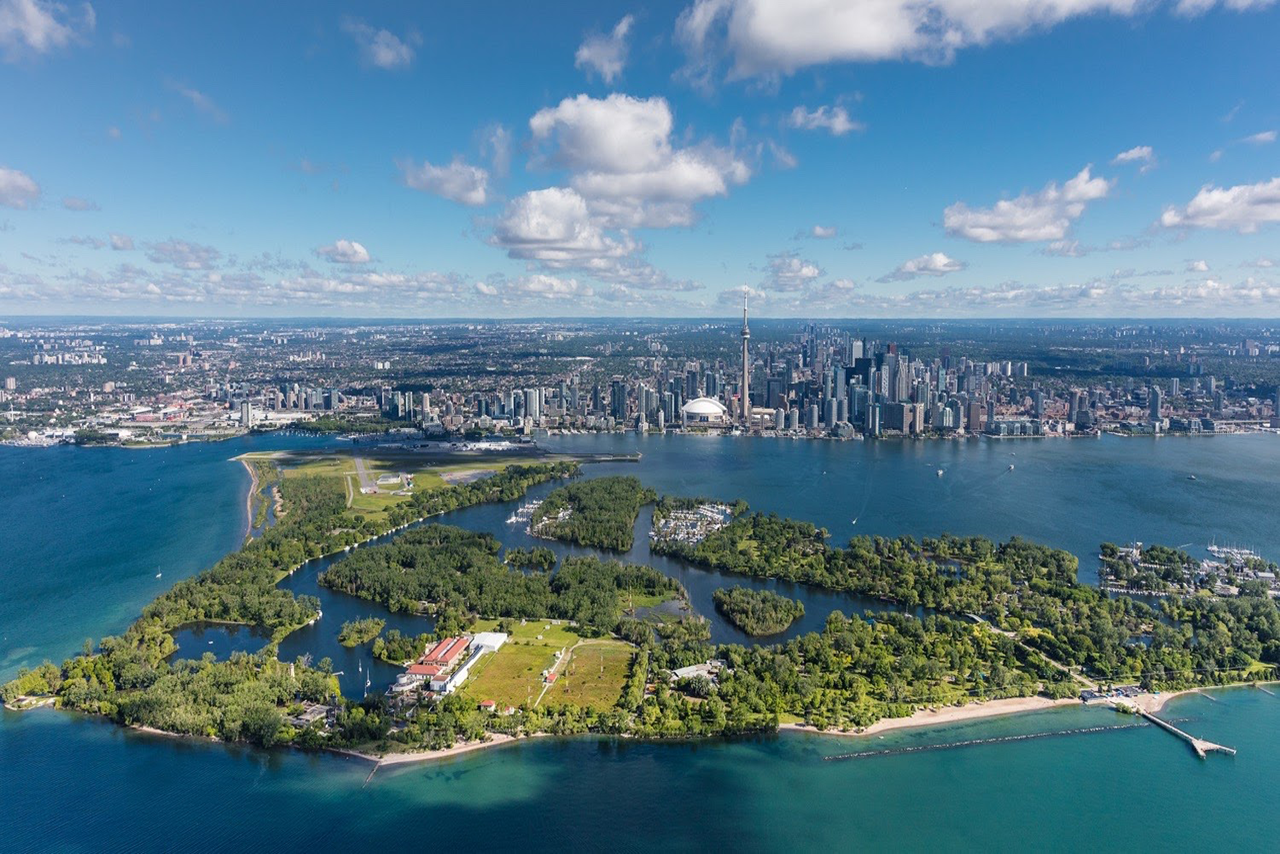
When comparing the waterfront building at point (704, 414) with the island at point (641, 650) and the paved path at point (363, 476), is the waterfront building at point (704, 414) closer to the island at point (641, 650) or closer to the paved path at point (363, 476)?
the paved path at point (363, 476)

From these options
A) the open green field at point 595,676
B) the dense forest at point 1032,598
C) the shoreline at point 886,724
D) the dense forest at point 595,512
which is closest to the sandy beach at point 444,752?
the shoreline at point 886,724

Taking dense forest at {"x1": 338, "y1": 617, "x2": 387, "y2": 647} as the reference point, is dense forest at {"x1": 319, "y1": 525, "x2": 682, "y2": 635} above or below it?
above

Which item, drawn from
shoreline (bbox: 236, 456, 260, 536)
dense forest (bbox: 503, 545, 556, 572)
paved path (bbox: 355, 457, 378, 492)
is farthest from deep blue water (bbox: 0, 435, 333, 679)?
dense forest (bbox: 503, 545, 556, 572)

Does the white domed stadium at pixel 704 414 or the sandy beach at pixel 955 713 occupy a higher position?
the white domed stadium at pixel 704 414

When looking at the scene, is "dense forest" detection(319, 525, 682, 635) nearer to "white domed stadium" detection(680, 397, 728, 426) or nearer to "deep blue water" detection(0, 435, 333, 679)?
"deep blue water" detection(0, 435, 333, 679)

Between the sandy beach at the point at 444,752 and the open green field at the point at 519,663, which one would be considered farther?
the open green field at the point at 519,663

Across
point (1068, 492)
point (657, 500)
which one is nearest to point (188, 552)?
point (657, 500)

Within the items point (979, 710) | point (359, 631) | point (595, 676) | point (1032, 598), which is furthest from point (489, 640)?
point (1032, 598)
